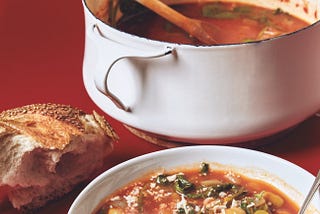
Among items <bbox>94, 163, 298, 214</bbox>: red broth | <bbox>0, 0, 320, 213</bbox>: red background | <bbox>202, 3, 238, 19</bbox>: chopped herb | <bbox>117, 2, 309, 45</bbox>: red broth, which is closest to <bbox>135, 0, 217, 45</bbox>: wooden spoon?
<bbox>117, 2, 309, 45</bbox>: red broth

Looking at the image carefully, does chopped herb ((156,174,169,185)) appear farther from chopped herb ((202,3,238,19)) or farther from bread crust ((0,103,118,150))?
chopped herb ((202,3,238,19))

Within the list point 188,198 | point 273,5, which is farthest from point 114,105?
point 273,5

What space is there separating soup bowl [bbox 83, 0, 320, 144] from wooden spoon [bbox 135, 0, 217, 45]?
0.76 ft

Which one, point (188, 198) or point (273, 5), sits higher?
point (273, 5)

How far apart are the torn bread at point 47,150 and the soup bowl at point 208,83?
0.10 meters

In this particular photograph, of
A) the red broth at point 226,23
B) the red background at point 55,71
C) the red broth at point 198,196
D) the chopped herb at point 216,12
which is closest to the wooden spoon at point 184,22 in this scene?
the red broth at point 226,23

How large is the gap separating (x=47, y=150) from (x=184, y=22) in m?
0.56

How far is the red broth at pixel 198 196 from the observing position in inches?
66.2

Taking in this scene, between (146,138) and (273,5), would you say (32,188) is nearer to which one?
(146,138)

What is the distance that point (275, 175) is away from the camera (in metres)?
1.78

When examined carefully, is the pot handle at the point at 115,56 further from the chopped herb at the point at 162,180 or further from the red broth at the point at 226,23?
the red broth at the point at 226,23

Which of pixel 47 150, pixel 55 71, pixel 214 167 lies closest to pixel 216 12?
pixel 55 71

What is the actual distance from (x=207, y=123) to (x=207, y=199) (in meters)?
0.24

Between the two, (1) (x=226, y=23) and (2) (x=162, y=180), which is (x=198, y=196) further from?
(1) (x=226, y=23)
